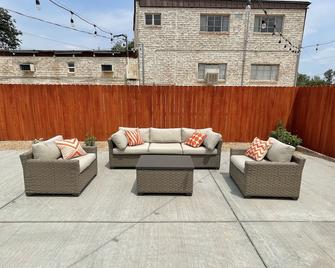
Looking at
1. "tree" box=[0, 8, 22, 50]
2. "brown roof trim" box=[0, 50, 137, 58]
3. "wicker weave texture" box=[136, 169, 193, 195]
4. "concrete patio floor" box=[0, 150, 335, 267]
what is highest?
"tree" box=[0, 8, 22, 50]

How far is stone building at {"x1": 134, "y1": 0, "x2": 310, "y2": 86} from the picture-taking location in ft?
38.5

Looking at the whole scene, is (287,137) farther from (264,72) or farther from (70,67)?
(70,67)

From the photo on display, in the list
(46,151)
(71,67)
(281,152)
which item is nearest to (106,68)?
(71,67)

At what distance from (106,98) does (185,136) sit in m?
3.22

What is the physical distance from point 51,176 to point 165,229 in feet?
6.69

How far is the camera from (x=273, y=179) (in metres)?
3.39

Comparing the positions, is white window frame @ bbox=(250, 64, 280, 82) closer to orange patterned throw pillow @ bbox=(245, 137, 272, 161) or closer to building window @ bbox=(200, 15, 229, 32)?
building window @ bbox=(200, 15, 229, 32)

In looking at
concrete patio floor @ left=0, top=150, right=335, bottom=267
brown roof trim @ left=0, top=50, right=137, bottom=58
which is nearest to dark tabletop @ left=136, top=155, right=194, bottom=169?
concrete patio floor @ left=0, top=150, right=335, bottom=267

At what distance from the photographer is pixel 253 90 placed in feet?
23.6

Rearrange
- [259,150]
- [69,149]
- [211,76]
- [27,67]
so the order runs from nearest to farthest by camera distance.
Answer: [69,149]
[259,150]
[211,76]
[27,67]

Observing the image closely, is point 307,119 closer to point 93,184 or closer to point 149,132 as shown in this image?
point 149,132

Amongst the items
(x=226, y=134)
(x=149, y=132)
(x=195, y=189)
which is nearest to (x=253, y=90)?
(x=226, y=134)

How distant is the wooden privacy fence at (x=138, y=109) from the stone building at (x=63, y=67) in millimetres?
6170

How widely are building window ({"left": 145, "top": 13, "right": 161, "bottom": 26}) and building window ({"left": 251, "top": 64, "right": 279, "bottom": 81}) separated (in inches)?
235
